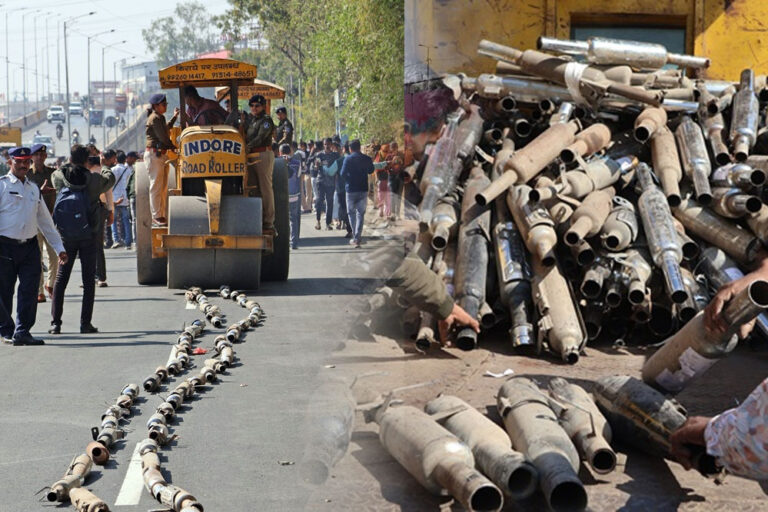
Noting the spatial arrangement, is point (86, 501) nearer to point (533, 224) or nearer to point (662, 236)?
point (533, 224)

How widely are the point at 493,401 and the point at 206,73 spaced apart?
810cm

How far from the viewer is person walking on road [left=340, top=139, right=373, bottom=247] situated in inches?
754

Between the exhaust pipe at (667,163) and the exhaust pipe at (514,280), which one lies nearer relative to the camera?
the exhaust pipe at (514,280)

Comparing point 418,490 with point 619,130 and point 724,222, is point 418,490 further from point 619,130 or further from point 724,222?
point 619,130

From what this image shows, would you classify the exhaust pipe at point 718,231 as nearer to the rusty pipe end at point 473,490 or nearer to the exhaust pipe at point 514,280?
the exhaust pipe at point 514,280

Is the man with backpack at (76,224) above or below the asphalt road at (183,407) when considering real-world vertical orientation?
above

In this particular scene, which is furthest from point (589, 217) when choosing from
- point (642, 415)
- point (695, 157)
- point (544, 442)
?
point (544, 442)

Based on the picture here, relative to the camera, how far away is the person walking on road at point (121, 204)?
825 inches

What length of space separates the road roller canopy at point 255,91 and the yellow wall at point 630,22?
2.93 metres

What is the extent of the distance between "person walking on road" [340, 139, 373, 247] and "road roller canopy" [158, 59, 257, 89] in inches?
177

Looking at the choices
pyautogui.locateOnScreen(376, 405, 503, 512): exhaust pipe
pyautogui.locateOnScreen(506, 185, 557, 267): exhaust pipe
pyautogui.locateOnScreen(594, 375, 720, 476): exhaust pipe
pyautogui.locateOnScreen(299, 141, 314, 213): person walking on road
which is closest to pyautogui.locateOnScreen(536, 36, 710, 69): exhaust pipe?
pyautogui.locateOnScreen(506, 185, 557, 267): exhaust pipe

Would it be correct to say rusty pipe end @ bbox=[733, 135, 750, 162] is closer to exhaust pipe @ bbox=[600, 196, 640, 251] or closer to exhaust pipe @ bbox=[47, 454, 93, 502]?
exhaust pipe @ bbox=[600, 196, 640, 251]

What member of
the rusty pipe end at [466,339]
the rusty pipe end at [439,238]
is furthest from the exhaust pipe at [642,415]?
the rusty pipe end at [439,238]

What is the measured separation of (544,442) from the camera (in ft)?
19.0
